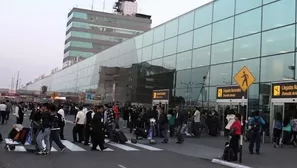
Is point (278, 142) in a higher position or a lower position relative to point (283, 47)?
lower

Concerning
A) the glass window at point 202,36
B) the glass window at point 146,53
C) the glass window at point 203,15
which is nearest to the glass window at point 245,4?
the glass window at point 203,15

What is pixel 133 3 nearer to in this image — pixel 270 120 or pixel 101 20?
pixel 101 20

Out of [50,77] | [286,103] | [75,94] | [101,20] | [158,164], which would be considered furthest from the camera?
[101,20]

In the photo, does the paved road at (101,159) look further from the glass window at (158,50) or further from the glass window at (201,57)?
the glass window at (158,50)

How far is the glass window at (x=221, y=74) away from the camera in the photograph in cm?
2731

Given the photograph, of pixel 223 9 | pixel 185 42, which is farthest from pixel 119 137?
pixel 185 42

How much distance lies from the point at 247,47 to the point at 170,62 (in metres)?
11.4

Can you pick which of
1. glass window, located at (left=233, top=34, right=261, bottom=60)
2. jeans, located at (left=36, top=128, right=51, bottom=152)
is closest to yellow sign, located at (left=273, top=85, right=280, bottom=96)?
glass window, located at (left=233, top=34, right=261, bottom=60)

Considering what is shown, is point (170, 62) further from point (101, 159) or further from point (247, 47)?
point (101, 159)

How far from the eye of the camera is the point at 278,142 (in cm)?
1933

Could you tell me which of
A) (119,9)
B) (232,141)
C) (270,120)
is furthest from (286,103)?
(119,9)

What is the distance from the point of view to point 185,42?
3412 cm

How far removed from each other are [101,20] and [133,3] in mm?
22159

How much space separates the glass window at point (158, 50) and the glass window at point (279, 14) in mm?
14987
